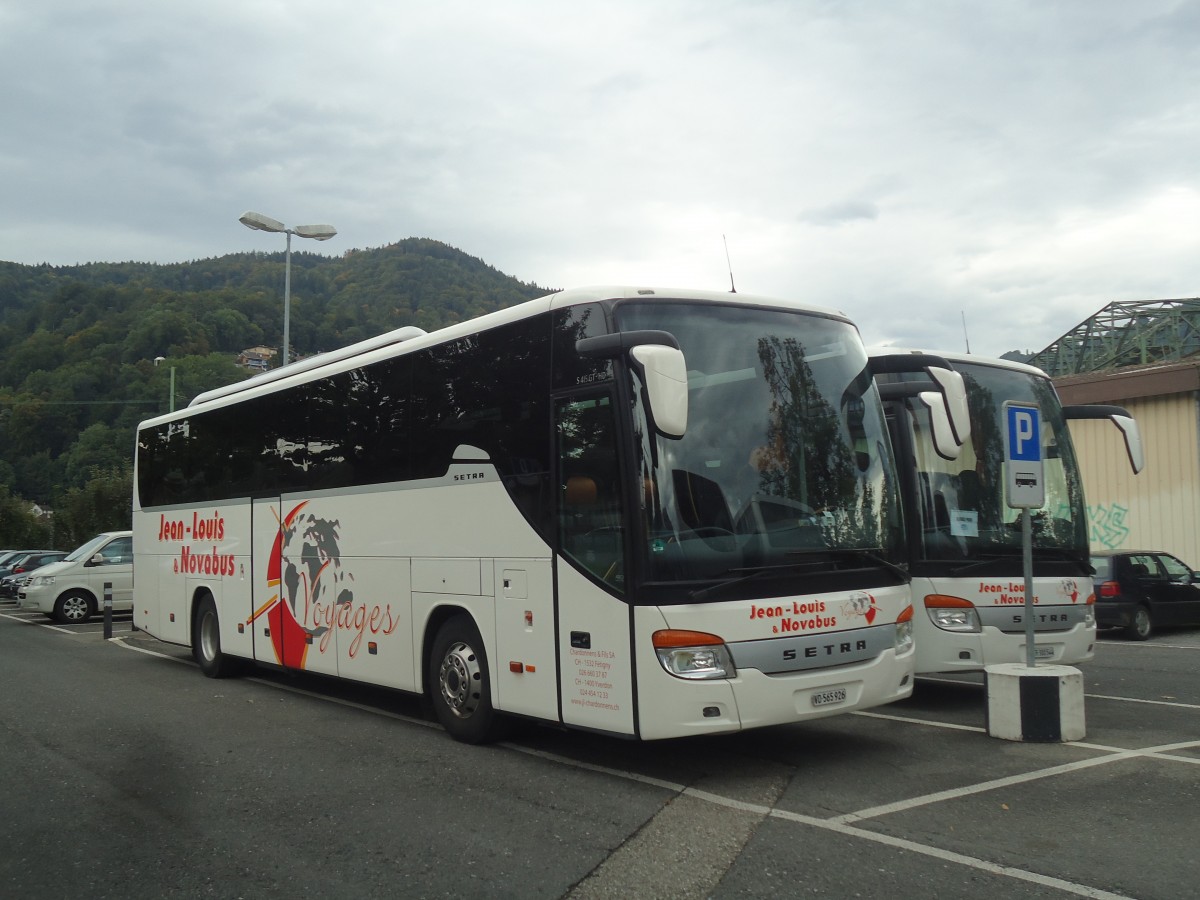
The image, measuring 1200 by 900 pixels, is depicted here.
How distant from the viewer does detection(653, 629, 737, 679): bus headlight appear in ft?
21.8

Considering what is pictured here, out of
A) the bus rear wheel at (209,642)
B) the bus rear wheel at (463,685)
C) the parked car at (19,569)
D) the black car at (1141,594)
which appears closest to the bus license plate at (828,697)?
the bus rear wheel at (463,685)

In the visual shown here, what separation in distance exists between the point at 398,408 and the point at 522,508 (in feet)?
7.35

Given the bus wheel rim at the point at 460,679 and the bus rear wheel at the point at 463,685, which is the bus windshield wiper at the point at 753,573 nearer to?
the bus rear wheel at the point at 463,685

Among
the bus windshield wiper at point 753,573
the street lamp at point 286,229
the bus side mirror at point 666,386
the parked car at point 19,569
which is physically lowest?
the parked car at point 19,569

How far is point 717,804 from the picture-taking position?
21.1 feet

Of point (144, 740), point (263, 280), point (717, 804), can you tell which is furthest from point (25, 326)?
point (717, 804)

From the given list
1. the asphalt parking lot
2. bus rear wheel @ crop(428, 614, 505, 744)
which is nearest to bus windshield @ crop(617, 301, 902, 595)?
the asphalt parking lot

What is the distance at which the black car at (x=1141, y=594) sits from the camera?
17250 mm

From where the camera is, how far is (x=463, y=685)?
848 cm

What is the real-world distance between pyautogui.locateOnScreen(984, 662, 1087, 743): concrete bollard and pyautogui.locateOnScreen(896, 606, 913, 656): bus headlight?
907 mm

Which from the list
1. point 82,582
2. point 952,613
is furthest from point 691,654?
point 82,582

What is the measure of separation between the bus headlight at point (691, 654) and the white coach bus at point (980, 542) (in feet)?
11.3

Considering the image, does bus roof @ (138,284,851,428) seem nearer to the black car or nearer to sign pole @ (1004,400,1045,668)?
sign pole @ (1004,400,1045,668)

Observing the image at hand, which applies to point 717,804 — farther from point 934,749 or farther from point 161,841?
point 161,841
